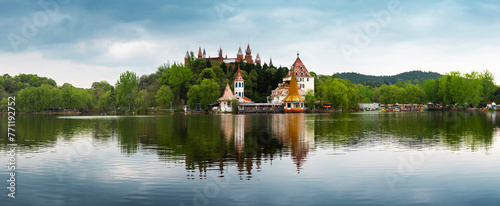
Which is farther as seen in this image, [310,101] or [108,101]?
[108,101]

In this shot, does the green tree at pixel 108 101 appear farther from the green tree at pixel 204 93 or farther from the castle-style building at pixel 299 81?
the castle-style building at pixel 299 81

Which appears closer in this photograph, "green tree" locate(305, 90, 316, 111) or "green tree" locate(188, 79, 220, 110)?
"green tree" locate(188, 79, 220, 110)

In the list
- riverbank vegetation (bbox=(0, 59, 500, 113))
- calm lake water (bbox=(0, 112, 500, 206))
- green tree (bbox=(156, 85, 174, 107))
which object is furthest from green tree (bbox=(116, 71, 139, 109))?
calm lake water (bbox=(0, 112, 500, 206))

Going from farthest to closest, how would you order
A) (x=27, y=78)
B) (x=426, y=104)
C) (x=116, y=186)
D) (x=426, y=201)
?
(x=27, y=78)
(x=426, y=104)
(x=116, y=186)
(x=426, y=201)

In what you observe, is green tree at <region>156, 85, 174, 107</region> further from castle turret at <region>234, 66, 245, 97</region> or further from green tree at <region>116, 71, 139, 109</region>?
Result: castle turret at <region>234, 66, 245, 97</region>

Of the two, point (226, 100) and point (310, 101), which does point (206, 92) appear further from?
point (310, 101)

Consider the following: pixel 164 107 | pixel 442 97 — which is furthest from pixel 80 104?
pixel 442 97

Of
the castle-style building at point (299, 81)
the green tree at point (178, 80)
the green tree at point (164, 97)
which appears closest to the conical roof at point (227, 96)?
the castle-style building at point (299, 81)

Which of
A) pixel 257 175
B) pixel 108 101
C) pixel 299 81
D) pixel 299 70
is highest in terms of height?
pixel 299 70

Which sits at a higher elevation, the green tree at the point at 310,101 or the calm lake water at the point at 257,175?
the green tree at the point at 310,101

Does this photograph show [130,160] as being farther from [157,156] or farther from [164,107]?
[164,107]

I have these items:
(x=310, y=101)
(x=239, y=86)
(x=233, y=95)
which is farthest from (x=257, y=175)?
(x=239, y=86)

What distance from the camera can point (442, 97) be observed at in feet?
449

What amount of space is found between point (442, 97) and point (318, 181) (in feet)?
453
